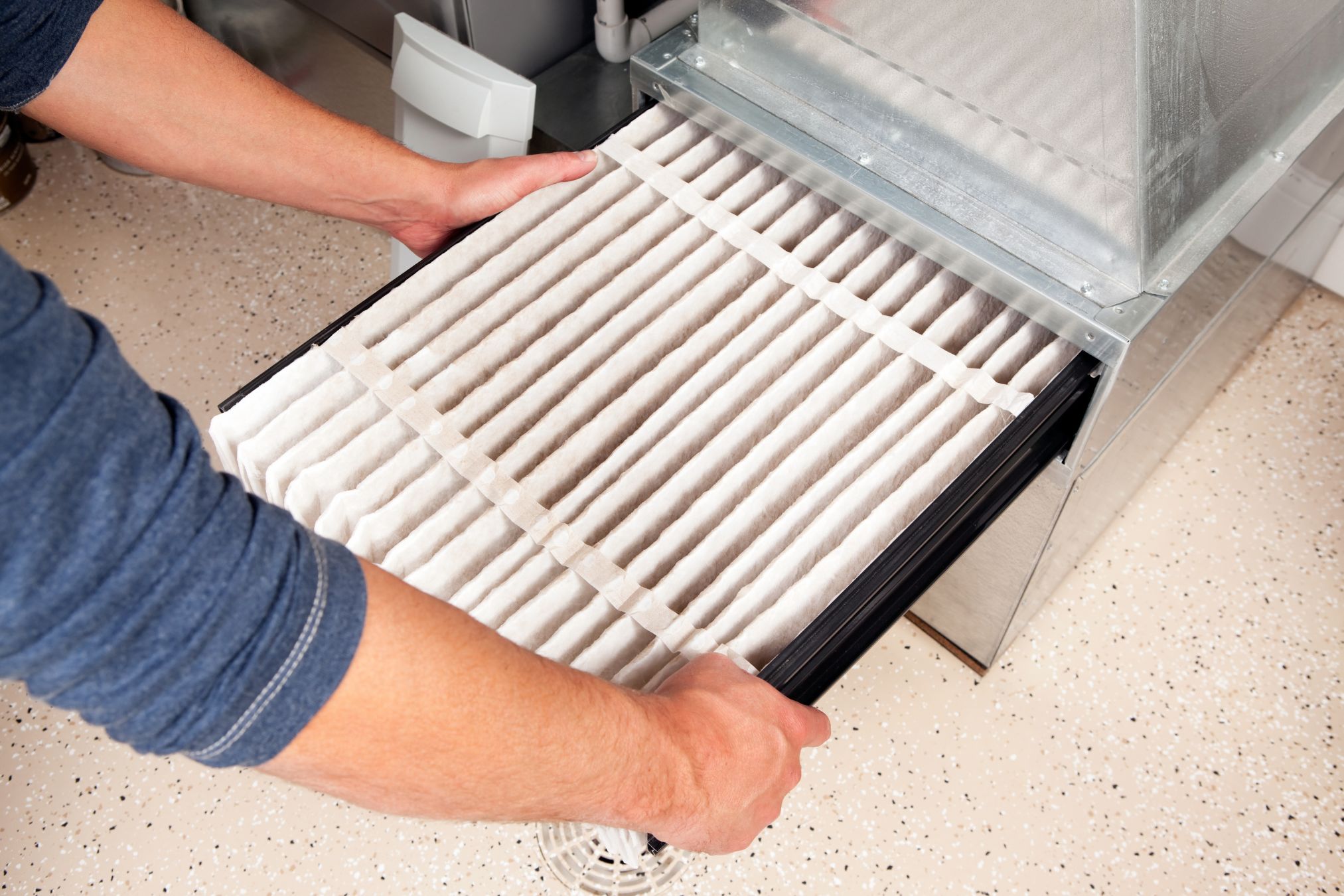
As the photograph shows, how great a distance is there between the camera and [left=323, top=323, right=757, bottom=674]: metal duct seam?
0.78 metres

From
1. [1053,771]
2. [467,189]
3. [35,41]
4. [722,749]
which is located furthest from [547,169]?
[1053,771]

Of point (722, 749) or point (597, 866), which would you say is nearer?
point (722, 749)

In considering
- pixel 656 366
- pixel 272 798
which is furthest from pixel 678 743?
pixel 272 798

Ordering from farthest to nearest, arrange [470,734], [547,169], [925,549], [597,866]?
[597,866] < [547,169] < [925,549] < [470,734]

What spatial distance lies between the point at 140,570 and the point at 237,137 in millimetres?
630

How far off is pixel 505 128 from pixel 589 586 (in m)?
0.56

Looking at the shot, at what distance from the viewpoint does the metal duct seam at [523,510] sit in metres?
0.78

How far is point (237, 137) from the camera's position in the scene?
996 mm

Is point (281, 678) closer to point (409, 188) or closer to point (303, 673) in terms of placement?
point (303, 673)

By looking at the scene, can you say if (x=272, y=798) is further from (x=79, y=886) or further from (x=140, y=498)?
(x=140, y=498)

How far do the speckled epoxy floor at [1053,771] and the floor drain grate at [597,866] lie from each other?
2cm

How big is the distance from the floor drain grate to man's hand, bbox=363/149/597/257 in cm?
69

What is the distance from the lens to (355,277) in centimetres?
176

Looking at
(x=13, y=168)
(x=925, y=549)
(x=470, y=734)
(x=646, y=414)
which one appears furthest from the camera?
(x=13, y=168)
